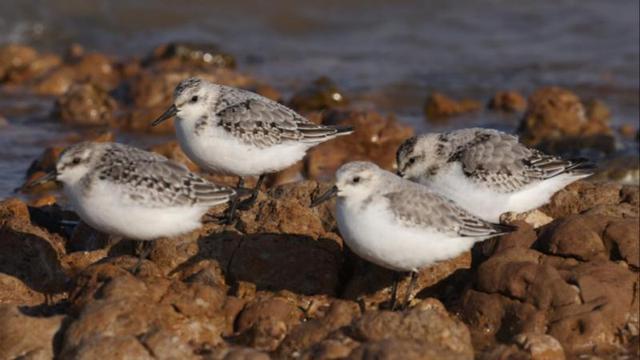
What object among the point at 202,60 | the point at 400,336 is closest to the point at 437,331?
the point at 400,336

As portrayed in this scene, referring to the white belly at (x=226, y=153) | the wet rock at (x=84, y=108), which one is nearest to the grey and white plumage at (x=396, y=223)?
the white belly at (x=226, y=153)

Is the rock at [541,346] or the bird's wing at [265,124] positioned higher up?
the bird's wing at [265,124]

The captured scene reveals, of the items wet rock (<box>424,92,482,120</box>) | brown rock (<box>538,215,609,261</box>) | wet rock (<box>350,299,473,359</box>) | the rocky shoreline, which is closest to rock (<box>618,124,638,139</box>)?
wet rock (<box>424,92,482,120</box>)

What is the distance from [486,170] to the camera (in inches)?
433

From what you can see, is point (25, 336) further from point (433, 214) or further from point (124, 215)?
point (433, 214)

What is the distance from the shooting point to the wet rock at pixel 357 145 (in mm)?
16188

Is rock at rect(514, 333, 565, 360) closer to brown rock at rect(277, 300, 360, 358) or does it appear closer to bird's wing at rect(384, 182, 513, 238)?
bird's wing at rect(384, 182, 513, 238)

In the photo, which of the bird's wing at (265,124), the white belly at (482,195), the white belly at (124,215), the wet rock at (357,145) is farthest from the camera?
the wet rock at (357,145)

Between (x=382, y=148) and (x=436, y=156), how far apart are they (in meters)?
5.28

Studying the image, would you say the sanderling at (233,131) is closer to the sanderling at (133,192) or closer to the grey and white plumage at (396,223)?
the sanderling at (133,192)

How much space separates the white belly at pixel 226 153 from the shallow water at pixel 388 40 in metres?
8.01

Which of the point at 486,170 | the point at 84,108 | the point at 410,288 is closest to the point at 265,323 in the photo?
the point at 410,288

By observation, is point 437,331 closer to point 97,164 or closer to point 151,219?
point 151,219

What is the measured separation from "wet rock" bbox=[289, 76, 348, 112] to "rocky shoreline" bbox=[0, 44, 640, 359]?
25.7 feet
